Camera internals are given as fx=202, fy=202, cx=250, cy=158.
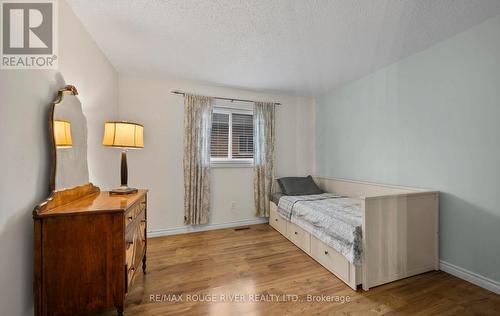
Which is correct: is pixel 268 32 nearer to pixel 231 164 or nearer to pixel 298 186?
pixel 231 164

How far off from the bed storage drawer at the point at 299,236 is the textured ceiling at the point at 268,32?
6.86 ft

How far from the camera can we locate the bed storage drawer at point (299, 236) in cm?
242

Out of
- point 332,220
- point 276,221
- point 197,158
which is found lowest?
point 276,221

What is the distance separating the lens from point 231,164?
3.34 m

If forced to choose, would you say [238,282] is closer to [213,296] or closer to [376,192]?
[213,296]

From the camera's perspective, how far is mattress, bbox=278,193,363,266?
1771 mm

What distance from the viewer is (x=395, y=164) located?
248cm

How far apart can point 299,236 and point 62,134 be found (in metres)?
2.56

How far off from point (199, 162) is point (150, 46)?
5.24 feet

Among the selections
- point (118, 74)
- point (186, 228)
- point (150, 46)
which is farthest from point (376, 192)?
point (118, 74)

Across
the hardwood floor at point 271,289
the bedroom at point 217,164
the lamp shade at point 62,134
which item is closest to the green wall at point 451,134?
the bedroom at point 217,164

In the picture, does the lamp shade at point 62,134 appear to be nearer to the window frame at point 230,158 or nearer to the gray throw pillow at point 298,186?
the window frame at point 230,158
